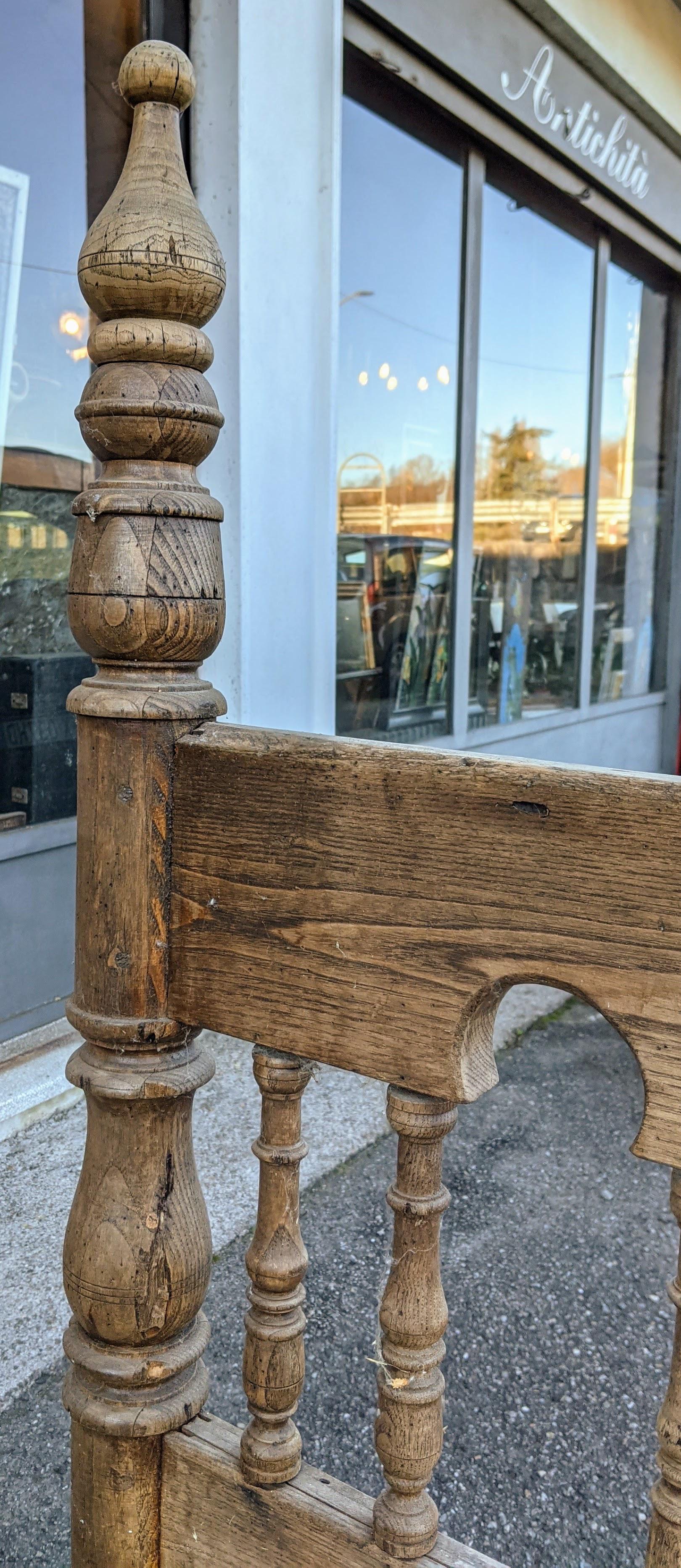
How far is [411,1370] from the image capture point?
36.3 inches

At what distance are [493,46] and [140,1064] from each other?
4.55m

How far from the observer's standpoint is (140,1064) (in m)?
1.00

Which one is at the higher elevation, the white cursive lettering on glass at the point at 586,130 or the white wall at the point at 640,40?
the white wall at the point at 640,40

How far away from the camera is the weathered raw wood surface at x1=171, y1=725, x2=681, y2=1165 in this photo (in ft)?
2.43

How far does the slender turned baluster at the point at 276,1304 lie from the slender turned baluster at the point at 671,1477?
1.10 ft

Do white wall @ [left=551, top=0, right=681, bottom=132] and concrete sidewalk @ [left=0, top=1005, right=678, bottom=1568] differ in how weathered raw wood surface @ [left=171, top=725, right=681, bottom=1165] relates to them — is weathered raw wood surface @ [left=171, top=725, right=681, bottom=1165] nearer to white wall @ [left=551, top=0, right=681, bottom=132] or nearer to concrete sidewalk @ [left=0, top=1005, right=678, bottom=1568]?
concrete sidewalk @ [left=0, top=1005, right=678, bottom=1568]

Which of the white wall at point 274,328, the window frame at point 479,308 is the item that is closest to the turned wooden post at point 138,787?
the white wall at point 274,328

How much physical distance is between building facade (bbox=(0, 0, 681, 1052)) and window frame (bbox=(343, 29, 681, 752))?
17mm

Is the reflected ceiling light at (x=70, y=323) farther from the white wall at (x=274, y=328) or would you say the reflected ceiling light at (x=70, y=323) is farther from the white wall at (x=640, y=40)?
the white wall at (x=640, y=40)

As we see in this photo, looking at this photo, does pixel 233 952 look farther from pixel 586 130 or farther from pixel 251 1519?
pixel 586 130

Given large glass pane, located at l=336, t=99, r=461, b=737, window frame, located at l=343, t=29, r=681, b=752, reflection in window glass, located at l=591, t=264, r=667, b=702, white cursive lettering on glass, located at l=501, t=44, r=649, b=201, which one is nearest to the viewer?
window frame, located at l=343, t=29, r=681, b=752

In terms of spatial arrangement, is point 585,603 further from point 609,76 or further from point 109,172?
point 109,172

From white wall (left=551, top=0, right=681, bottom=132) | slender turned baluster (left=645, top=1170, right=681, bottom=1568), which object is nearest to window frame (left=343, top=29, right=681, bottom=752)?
white wall (left=551, top=0, right=681, bottom=132)

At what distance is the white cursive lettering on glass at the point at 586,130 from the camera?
15.1ft
